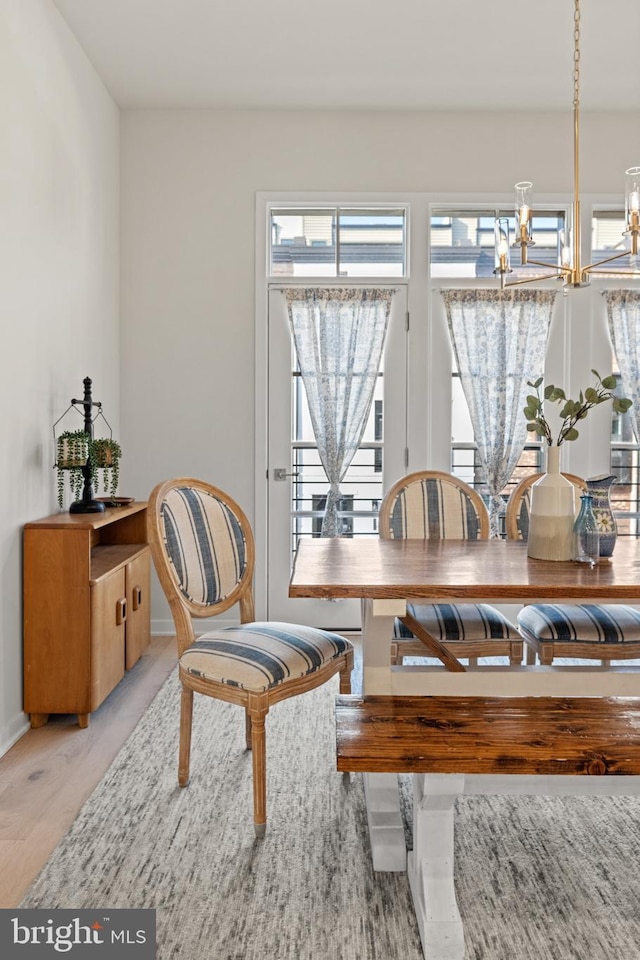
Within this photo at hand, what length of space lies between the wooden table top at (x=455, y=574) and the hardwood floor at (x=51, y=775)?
1.01 metres

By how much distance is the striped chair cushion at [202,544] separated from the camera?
2445 millimetres

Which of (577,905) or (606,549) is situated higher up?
(606,549)

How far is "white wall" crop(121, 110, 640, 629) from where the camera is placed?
4.23 meters

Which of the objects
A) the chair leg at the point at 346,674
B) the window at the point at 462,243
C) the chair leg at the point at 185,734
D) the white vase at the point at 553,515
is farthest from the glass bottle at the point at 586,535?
the window at the point at 462,243

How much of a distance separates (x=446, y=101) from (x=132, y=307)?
213 centimetres

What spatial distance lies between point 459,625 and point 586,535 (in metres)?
0.60

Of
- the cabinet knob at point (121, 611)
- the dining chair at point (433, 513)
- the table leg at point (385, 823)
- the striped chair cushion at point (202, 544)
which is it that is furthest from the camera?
the cabinet knob at point (121, 611)

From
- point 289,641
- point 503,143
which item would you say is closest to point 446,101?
point 503,143

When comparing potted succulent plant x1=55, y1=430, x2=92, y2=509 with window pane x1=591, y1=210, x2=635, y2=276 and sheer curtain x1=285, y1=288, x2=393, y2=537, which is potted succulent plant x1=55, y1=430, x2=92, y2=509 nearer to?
sheer curtain x1=285, y1=288, x2=393, y2=537

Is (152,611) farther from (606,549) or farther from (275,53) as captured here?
(275,53)

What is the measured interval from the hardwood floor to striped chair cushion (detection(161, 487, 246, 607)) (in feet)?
2.36

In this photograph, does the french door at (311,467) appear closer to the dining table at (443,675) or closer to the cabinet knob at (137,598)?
the cabinet knob at (137,598)

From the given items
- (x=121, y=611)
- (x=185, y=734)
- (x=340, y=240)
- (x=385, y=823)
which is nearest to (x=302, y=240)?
(x=340, y=240)

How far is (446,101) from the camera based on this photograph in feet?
13.5
